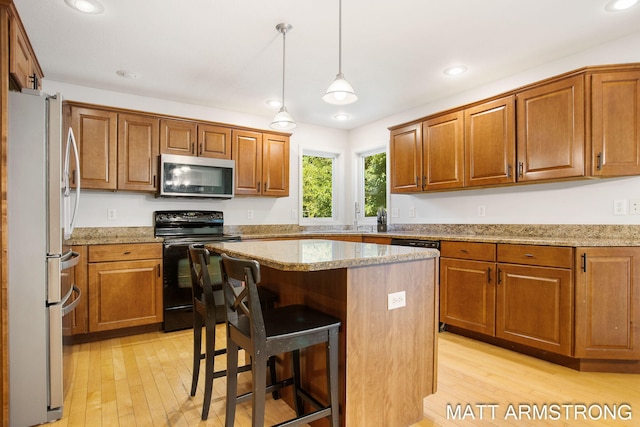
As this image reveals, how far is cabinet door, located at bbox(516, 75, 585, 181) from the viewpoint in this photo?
8.48ft

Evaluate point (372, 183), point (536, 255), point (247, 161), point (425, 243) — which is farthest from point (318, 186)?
point (536, 255)

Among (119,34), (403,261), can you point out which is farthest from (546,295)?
(119,34)

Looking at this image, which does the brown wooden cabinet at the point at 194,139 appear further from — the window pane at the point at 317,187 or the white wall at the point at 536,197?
the white wall at the point at 536,197

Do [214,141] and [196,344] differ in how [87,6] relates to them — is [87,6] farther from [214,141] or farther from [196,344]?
[196,344]

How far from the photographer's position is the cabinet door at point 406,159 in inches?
149

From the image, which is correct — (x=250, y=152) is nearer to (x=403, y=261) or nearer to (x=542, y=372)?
(x=403, y=261)

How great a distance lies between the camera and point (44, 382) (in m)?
1.83

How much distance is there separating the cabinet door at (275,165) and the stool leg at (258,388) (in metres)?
3.03

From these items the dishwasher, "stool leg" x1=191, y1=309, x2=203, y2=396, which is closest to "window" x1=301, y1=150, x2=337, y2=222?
the dishwasher

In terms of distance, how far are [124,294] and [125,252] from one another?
1.22ft

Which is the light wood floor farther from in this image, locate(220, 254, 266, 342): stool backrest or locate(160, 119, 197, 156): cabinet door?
locate(160, 119, 197, 156): cabinet door

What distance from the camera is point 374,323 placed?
163 cm

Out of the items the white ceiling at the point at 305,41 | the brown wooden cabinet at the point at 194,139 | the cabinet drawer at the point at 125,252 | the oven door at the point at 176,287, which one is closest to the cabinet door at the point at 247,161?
the brown wooden cabinet at the point at 194,139

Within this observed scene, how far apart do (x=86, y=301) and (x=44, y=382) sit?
130cm
